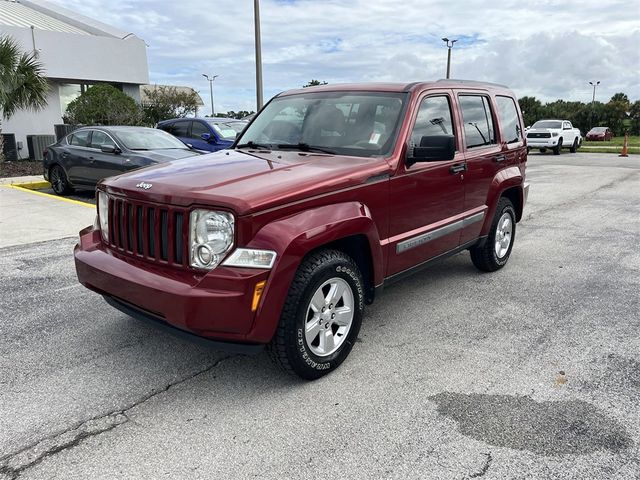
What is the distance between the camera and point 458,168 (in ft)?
15.2

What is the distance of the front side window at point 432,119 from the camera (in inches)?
165

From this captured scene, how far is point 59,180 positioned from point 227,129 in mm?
3940

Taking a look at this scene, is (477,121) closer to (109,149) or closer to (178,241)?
(178,241)

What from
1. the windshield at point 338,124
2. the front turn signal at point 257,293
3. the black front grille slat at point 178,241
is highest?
the windshield at point 338,124

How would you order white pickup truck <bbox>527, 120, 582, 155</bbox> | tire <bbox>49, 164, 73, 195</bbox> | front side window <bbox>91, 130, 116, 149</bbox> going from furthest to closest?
white pickup truck <bbox>527, 120, 582, 155</bbox> → tire <bbox>49, 164, 73, 195</bbox> → front side window <bbox>91, 130, 116, 149</bbox>

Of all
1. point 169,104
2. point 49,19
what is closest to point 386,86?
point 49,19

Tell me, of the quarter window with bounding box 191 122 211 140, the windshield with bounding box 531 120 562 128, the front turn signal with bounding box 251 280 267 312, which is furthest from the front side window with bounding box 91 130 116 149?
the windshield with bounding box 531 120 562 128

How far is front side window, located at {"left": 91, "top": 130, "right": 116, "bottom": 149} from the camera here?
10.0 m

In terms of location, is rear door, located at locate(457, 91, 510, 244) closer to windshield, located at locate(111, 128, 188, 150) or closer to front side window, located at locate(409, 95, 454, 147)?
front side window, located at locate(409, 95, 454, 147)

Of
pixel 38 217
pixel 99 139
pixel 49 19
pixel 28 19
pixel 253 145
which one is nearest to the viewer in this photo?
pixel 253 145

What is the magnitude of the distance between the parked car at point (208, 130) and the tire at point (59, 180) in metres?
3.07

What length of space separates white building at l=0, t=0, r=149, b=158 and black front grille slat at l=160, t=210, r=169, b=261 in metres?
19.9

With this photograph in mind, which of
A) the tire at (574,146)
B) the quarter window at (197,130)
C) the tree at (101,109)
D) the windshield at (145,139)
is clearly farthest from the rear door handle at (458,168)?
the tire at (574,146)

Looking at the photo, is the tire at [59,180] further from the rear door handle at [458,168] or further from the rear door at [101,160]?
the rear door handle at [458,168]
